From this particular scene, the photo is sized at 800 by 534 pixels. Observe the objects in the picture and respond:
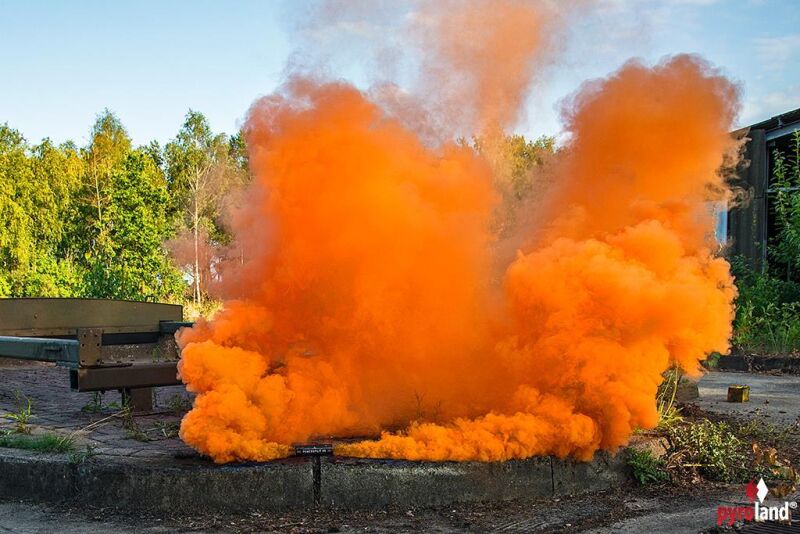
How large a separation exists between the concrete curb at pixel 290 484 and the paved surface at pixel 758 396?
14.2 feet

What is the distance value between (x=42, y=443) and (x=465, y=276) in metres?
3.37

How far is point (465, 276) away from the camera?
620cm

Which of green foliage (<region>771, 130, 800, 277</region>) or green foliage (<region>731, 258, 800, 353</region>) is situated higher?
green foliage (<region>771, 130, 800, 277</region>)

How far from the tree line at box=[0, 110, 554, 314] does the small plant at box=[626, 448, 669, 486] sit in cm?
703

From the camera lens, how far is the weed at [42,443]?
5703 mm

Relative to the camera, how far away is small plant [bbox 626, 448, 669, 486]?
224 inches

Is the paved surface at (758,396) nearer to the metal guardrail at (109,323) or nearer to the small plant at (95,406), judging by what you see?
the metal guardrail at (109,323)

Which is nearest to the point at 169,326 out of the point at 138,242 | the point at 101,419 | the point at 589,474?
the point at 101,419

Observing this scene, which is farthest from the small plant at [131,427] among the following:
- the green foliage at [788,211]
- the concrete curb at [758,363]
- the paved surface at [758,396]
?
the green foliage at [788,211]

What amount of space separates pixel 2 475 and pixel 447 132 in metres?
4.09

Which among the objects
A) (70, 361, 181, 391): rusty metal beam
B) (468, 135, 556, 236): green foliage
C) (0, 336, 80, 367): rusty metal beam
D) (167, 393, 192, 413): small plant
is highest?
(468, 135, 556, 236): green foliage

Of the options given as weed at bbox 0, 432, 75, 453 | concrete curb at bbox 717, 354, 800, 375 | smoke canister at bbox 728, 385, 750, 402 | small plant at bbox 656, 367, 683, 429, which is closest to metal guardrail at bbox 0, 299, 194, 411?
weed at bbox 0, 432, 75, 453

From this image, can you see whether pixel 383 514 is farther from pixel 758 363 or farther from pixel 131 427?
pixel 758 363

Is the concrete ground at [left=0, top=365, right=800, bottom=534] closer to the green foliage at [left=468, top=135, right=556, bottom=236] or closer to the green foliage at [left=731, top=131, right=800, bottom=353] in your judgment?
the green foliage at [left=468, top=135, right=556, bottom=236]
